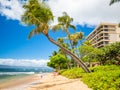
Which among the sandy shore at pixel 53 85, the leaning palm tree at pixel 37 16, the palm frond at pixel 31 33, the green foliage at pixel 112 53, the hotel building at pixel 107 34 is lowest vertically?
the sandy shore at pixel 53 85

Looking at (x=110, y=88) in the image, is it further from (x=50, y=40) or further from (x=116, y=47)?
(x=116, y=47)

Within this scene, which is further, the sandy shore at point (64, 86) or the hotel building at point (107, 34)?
the hotel building at point (107, 34)

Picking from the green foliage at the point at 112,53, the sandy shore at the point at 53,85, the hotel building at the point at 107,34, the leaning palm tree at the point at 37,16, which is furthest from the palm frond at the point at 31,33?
the hotel building at the point at 107,34

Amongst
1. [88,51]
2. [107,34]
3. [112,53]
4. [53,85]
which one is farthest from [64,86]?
[107,34]

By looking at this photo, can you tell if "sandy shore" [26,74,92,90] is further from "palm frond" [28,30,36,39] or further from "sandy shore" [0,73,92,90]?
"palm frond" [28,30,36,39]

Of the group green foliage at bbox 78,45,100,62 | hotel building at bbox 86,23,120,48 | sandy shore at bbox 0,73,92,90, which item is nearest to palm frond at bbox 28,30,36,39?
sandy shore at bbox 0,73,92,90

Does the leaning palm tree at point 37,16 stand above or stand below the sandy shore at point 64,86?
above

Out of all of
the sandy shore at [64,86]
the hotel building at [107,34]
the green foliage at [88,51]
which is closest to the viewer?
the sandy shore at [64,86]

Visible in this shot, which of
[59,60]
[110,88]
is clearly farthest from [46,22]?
[59,60]

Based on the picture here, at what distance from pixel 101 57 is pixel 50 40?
1748cm

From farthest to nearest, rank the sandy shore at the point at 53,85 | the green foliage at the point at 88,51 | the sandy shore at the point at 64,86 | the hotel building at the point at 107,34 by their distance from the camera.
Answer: the hotel building at the point at 107,34 < the green foliage at the point at 88,51 < the sandy shore at the point at 53,85 < the sandy shore at the point at 64,86

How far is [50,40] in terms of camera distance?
1283 inches

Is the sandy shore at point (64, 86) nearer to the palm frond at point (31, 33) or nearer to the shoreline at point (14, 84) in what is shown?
the shoreline at point (14, 84)

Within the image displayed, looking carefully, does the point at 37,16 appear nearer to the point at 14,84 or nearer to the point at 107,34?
the point at 14,84
